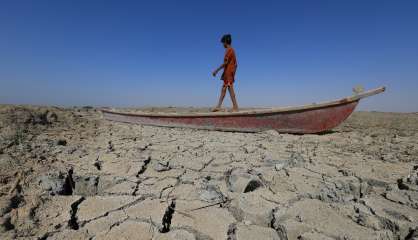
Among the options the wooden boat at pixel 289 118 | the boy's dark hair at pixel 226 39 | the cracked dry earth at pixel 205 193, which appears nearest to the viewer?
the cracked dry earth at pixel 205 193

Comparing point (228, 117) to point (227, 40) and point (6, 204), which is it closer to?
point (227, 40)

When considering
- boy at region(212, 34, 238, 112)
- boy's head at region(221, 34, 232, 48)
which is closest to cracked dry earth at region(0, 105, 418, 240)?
boy at region(212, 34, 238, 112)

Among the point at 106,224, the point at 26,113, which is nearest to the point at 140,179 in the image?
the point at 106,224

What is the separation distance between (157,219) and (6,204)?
0.85 meters

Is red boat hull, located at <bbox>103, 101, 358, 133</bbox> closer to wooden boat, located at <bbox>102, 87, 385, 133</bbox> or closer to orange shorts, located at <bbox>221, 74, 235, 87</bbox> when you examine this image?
wooden boat, located at <bbox>102, 87, 385, 133</bbox>

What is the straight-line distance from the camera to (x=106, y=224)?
1104mm

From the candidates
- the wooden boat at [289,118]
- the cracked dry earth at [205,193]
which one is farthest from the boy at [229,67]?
the cracked dry earth at [205,193]

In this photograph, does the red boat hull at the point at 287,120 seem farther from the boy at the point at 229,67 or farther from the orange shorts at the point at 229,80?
the orange shorts at the point at 229,80

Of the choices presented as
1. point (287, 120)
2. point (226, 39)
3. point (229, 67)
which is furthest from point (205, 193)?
point (226, 39)

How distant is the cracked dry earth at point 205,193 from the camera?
1062mm

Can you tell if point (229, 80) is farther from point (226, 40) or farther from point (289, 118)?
point (289, 118)

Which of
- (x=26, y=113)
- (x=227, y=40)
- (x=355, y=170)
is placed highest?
(x=227, y=40)

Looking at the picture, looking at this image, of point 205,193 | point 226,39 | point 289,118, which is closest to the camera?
point 205,193

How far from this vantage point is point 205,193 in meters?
1.38
